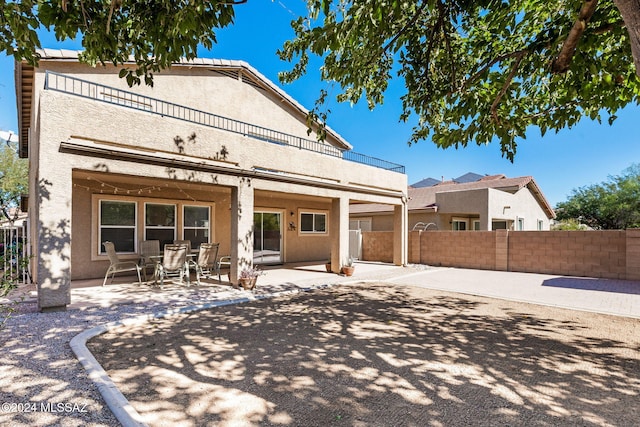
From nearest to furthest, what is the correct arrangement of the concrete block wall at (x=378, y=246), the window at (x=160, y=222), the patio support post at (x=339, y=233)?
the window at (x=160, y=222), the patio support post at (x=339, y=233), the concrete block wall at (x=378, y=246)

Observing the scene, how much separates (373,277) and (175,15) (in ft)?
32.6

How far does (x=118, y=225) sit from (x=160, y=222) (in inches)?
50.1

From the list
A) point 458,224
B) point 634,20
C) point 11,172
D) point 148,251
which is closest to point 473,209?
point 458,224

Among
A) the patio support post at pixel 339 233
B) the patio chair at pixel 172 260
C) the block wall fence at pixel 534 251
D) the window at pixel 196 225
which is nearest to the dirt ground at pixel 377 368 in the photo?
the patio chair at pixel 172 260

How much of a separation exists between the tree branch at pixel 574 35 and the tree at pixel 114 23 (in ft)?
14.3

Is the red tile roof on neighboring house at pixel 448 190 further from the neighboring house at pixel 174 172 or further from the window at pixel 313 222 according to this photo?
the neighboring house at pixel 174 172

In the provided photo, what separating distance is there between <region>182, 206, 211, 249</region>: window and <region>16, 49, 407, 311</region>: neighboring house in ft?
0.12

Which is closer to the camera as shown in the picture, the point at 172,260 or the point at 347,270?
the point at 172,260

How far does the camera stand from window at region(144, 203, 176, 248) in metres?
11.0

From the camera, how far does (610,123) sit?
6637mm

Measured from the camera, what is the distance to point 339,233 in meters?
12.2

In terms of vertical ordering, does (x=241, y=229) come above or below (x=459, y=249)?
above

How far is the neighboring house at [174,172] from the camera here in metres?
6.46

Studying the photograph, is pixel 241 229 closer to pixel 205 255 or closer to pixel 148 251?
pixel 205 255
